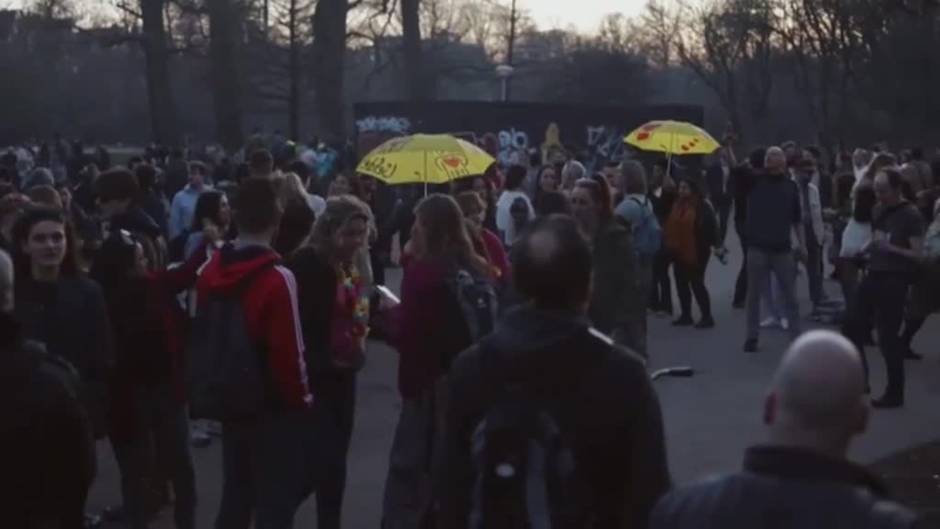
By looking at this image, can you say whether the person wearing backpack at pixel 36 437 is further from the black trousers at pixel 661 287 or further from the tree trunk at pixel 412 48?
the tree trunk at pixel 412 48

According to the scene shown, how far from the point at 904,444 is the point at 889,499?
7.60 meters

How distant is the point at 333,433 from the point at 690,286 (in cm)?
1028

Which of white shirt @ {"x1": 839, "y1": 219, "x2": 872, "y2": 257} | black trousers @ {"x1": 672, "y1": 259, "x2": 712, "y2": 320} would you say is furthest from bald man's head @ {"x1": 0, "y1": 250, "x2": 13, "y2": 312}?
black trousers @ {"x1": 672, "y1": 259, "x2": 712, "y2": 320}

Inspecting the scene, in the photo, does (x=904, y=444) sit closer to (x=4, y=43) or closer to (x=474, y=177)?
(x=474, y=177)

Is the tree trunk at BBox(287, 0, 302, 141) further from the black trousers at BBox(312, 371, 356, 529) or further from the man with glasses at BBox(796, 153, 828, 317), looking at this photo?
the black trousers at BBox(312, 371, 356, 529)

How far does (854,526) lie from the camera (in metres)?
3.38

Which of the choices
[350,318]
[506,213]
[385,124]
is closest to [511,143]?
[385,124]

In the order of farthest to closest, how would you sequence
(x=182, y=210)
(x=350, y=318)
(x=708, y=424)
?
(x=182, y=210)
(x=708, y=424)
(x=350, y=318)

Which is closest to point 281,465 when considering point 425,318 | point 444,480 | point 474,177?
point 425,318

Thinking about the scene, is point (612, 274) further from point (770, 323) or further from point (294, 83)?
point (294, 83)

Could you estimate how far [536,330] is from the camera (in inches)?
173

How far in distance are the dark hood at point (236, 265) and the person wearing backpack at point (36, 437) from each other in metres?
1.63

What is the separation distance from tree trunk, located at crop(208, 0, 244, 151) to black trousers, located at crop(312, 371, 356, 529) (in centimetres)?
2847

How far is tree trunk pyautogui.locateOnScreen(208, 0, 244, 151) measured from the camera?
116 feet
